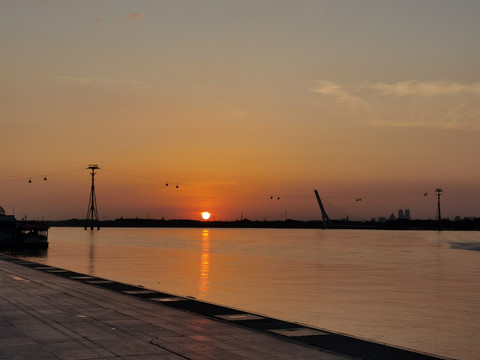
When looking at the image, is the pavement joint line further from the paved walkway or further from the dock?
the paved walkway

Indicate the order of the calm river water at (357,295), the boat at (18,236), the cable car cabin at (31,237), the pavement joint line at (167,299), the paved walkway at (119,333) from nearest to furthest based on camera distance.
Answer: the paved walkway at (119,333) < the calm river water at (357,295) < the pavement joint line at (167,299) < the boat at (18,236) < the cable car cabin at (31,237)

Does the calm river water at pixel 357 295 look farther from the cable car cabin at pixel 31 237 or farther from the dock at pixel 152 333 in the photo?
the cable car cabin at pixel 31 237

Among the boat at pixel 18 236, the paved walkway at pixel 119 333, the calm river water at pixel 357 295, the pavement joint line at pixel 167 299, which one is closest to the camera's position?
the paved walkway at pixel 119 333

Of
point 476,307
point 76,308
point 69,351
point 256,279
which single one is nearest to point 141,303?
point 76,308

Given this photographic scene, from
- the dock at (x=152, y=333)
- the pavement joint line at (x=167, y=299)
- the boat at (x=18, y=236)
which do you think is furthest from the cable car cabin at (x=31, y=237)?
the pavement joint line at (x=167, y=299)

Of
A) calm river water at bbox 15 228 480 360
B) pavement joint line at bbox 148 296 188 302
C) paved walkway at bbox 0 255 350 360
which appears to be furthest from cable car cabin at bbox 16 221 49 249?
pavement joint line at bbox 148 296 188 302

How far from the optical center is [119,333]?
17703 millimetres

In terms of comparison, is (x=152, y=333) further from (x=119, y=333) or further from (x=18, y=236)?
(x=18, y=236)

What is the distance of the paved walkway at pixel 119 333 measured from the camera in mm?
15070

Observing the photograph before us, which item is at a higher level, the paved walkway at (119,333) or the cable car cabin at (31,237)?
the cable car cabin at (31,237)

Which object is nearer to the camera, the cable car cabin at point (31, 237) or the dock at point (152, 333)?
the dock at point (152, 333)

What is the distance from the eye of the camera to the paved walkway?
15.1 meters

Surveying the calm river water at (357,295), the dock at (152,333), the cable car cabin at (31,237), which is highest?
the cable car cabin at (31,237)

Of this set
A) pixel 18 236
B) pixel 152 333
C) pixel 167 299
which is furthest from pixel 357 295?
pixel 18 236
